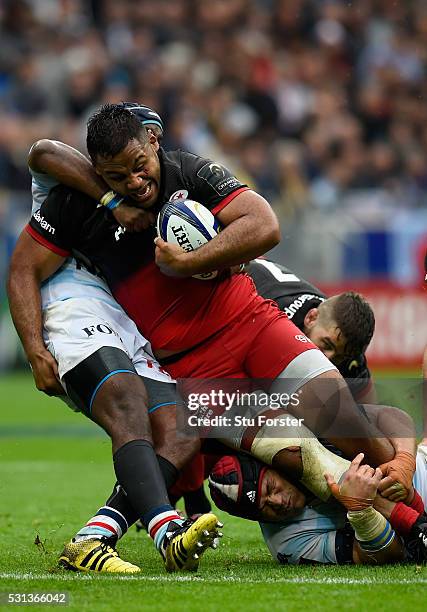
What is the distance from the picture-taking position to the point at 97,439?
34.6 ft

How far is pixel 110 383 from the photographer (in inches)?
203

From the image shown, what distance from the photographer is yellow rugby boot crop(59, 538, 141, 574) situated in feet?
15.7

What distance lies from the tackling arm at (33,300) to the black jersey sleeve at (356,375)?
4.49ft

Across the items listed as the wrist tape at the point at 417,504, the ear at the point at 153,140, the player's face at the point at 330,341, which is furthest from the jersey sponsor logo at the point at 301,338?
the ear at the point at 153,140

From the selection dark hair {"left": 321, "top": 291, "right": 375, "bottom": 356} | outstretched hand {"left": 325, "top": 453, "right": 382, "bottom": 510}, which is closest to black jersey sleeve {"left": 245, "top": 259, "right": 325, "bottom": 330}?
dark hair {"left": 321, "top": 291, "right": 375, "bottom": 356}

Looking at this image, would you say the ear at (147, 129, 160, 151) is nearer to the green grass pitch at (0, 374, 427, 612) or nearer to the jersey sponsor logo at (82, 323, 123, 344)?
the jersey sponsor logo at (82, 323, 123, 344)

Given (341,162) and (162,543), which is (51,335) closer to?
(162,543)

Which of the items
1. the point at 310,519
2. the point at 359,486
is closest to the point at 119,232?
the point at 310,519

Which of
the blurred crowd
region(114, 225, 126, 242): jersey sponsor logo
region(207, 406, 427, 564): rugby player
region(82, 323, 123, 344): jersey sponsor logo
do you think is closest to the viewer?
region(207, 406, 427, 564): rugby player

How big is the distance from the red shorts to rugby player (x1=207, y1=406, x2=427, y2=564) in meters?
0.49

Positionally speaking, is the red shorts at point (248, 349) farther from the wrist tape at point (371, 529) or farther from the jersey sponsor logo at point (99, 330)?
the wrist tape at point (371, 529)

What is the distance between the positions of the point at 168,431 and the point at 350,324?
3.35 ft

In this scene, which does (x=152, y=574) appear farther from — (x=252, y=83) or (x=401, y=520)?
(x=252, y=83)

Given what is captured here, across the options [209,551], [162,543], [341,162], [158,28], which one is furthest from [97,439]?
[158,28]
